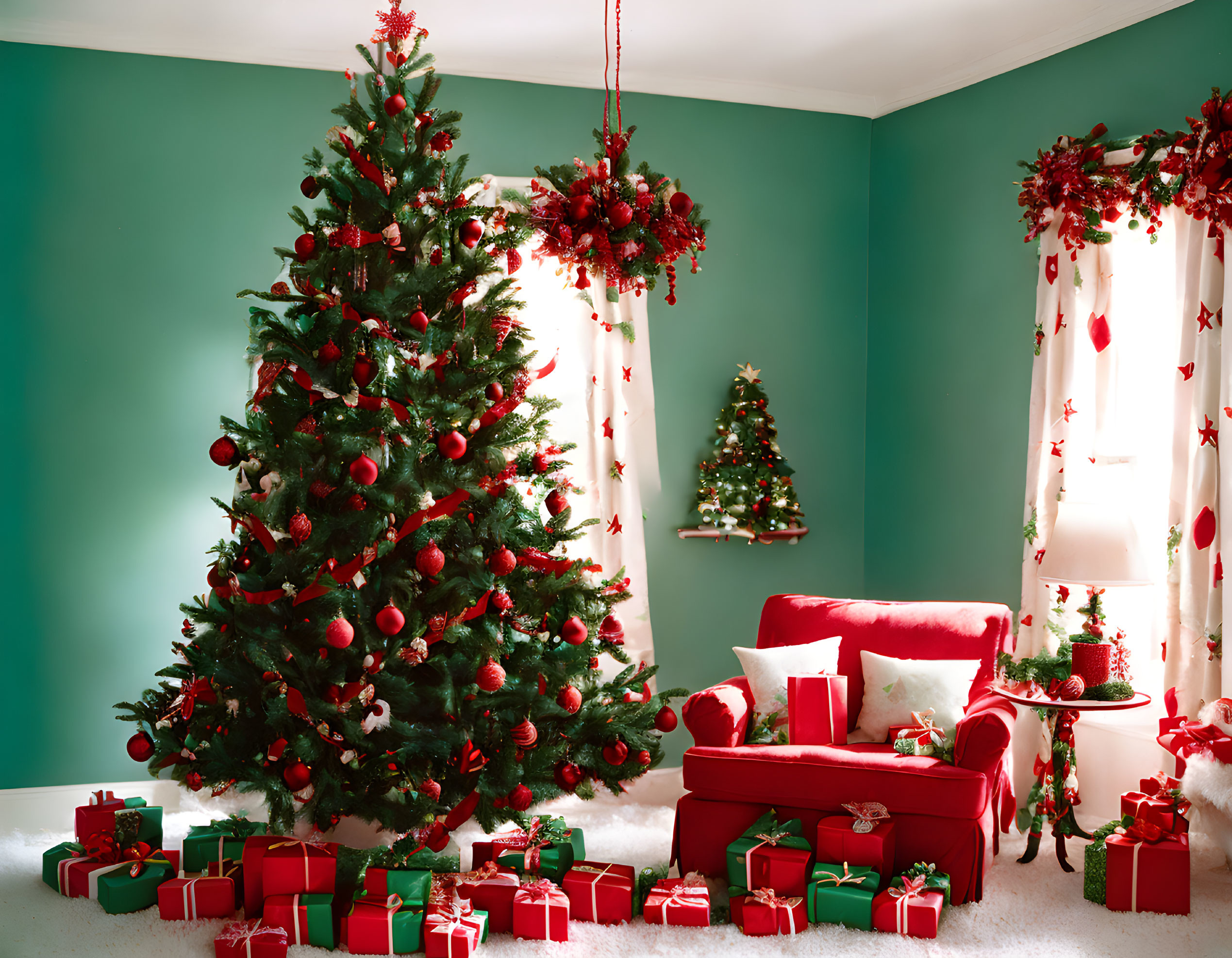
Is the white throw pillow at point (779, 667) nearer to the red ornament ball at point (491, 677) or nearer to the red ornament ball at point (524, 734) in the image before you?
the red ornament ball at point (524, 734)

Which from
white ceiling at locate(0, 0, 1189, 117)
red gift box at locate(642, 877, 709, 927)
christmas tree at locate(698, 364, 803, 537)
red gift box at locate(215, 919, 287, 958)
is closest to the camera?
red gift box at locate(215, 919, 287, 958)

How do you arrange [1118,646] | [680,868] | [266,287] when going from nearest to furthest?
[680,868] < [1118,646] < [266,287]

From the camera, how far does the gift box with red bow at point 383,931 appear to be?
8.60 ft

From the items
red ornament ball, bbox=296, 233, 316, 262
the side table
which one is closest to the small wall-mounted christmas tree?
the side table

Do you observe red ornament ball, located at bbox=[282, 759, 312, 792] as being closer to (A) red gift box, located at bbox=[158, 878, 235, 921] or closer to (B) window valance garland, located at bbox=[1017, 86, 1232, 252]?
(A) red gift box, located at bbox=[158, 878, 235, 921]

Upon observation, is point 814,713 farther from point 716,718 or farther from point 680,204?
point 680,204

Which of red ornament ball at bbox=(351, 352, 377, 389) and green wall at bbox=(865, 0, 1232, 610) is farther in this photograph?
green wall at bbox=(865, 0, 1232, 610)

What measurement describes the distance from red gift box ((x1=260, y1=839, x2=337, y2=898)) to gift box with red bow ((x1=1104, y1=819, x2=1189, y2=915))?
2.18 meters

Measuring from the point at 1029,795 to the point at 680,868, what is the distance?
133cm

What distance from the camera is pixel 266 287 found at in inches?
155

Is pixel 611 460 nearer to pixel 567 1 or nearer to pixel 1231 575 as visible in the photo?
pixel 567 1

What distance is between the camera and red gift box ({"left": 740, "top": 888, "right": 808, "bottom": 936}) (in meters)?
2.74

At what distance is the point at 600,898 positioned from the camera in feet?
9.29

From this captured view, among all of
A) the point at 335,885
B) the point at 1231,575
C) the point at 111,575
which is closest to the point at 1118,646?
the point at 1231,575
